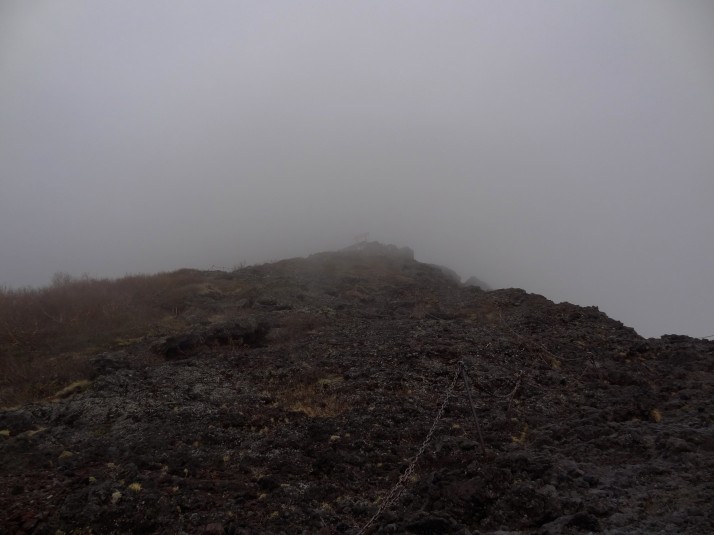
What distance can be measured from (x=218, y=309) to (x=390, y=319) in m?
7.24

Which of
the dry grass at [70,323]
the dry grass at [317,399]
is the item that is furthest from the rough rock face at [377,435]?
the dry grass at [70,323]

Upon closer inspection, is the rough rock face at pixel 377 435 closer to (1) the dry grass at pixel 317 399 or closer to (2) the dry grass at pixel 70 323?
(1) the dry grass at pixel 317 399

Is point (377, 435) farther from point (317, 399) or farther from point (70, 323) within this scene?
point (70, 323)

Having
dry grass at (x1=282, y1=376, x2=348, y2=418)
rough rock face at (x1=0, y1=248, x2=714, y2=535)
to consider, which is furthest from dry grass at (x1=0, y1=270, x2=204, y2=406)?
dry grass at (x1=282, y1=376, x2=348, y2=418)

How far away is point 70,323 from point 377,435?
13209 millimetres

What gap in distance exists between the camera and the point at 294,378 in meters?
13.2

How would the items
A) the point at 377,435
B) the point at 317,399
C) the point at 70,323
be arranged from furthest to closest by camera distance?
1. the point at 70,323
2. the point at 317,399
3. the point at 377,435

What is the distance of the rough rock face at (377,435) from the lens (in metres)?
6.81

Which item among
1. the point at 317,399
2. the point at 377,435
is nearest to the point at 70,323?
the point at 317,399

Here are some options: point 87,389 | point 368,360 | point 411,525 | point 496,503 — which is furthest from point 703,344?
point 87,389

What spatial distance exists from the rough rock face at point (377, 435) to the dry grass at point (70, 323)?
1.28 metres

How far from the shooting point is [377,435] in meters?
9.82

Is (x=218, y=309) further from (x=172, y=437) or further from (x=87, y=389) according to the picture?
(x=172, y=437)

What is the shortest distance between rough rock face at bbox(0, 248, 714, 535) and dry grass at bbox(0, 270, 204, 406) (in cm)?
128
